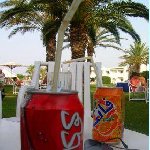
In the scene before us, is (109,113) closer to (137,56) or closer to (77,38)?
(77,38)

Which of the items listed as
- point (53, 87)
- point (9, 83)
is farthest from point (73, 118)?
Answer: point (9, 83)

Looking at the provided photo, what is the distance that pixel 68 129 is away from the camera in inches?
Answer: 30.5

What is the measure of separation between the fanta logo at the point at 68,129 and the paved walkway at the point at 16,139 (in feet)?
1.04

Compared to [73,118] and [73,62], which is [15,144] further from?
[73,62]

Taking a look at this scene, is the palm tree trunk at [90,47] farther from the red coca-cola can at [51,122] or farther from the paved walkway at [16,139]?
the red coca-cola can at [51,122]

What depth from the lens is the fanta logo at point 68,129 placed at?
0.76 meters

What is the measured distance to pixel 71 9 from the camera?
27.3 inches

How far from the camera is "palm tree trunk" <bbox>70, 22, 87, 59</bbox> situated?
45.6ft

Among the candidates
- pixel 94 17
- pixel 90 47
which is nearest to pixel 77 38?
pixel 94 17

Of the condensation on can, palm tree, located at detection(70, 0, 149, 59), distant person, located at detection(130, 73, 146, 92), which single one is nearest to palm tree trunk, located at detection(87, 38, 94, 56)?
palm tree, located at detection(70, 0, 149, 59)

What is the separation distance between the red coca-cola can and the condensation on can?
0.97 feet

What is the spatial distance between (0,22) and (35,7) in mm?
1827

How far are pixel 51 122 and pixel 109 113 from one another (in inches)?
14.6

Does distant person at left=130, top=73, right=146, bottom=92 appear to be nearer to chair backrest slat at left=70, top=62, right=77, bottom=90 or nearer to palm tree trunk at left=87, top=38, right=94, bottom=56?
palm tree trunk at left=87, top=38, right=94, bottom=56
